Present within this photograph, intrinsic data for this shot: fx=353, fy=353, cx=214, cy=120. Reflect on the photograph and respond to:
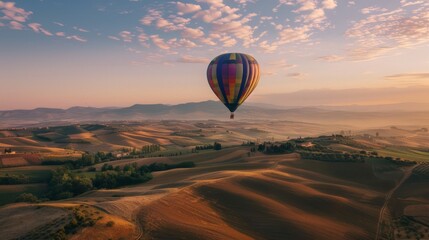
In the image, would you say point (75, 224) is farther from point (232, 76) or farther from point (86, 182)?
point (232, 76)

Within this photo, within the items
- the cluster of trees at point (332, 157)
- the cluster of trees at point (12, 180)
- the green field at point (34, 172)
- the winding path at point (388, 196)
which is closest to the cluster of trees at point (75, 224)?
the winding path at point (388, 196)

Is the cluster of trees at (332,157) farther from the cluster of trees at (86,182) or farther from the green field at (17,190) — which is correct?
the green field at (17,190)

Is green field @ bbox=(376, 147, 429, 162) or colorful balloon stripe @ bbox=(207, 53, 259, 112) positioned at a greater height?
colorful balloon stripe @ bbox=(207, 53, 259, 112)

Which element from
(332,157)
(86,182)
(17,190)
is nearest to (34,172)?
(17,190)

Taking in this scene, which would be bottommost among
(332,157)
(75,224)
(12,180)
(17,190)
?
(17,190)

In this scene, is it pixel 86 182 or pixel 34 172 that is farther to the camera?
pixel 34 172

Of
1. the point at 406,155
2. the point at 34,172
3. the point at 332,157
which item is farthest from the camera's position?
the point at 406,155

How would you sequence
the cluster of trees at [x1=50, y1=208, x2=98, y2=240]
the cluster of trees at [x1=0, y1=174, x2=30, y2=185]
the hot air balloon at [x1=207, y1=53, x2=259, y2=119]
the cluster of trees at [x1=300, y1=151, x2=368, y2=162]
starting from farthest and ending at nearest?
1. the cluster of trees at [x1=300, y1=151, x2=368, y2=162]
2. the cluster of trees at [x1=0, y1=174, x2=30, y2=185]
3. the hot air balloon at [x1=207, y1=53, x2=259, y2=119]
4. the cluster of trees at [x1=50, y1=208, x2=98, y2=240]

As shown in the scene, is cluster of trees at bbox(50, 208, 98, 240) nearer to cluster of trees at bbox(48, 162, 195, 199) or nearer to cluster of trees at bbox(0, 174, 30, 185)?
cluster of trees at bbox(48, 162, 195, 199)

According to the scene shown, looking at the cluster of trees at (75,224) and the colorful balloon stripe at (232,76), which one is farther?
the colorful balloon stripe at (232,76)

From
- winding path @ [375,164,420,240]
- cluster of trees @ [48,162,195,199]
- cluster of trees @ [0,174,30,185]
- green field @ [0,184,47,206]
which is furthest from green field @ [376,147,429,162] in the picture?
cluster of trees @ [0,174,30,185]
